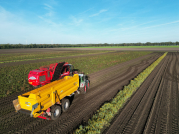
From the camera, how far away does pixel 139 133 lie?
5633mm

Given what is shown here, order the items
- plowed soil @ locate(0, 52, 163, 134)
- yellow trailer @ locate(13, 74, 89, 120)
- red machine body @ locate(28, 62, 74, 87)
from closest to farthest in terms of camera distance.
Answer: yellow trailer @ locate(13, 74, 89, 120)
plowed soil @ locate(0, 52, 163, 134)
red machine body @ locate(28, 62, 74, 87)

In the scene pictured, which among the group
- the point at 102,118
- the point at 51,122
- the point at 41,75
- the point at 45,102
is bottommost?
the point at 51,122

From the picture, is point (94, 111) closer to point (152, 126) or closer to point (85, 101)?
point (85, 101)

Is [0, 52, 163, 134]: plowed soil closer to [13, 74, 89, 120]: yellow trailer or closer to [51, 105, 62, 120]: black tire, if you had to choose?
[51, 105, 62, 120]: black tire

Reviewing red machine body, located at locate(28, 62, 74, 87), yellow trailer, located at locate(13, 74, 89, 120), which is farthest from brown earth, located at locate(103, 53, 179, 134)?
red machine body, located at locate(28, 62, 74, 87)

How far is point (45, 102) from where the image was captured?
226 inches

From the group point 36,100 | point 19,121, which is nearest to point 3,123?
point 19,121

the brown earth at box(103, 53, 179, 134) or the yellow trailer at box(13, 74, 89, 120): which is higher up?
the yellow trailer at box(13, 74, 89, 120)

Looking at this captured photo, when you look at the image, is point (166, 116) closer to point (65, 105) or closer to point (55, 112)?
point (65, 105)

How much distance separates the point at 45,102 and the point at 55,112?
1.27 m

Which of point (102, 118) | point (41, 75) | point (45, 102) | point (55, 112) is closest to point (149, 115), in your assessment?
point (102, 118)

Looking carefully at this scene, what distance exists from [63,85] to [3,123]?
4.23 m

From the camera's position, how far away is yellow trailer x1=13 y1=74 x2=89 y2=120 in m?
5.30

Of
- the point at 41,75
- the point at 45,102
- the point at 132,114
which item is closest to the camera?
the point at 45,102
